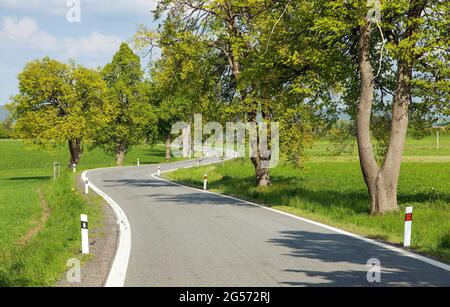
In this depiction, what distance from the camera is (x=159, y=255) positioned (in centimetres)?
815

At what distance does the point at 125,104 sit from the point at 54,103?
517 inches

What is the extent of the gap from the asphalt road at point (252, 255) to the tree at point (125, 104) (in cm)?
3888

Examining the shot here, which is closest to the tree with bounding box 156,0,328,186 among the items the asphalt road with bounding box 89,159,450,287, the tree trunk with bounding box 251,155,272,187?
the tree trunk with bounding box 251,155,272,187

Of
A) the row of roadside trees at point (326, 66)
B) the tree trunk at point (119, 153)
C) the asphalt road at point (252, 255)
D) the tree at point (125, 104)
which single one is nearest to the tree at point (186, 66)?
the row of roadside trees at point (326, 66)

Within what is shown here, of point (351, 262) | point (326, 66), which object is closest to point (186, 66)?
point (326, 66)

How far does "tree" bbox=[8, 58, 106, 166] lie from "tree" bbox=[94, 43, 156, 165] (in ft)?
32.9

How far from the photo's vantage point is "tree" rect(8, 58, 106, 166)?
3759cm

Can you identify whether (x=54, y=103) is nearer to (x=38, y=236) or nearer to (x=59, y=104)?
(x=59, y=104)

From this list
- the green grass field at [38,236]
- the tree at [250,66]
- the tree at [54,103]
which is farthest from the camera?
the tree at [54,103]

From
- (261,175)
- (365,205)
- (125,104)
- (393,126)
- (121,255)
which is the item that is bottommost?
(121,255)

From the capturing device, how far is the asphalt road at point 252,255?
255 inches

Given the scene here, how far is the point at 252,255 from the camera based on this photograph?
8078mm

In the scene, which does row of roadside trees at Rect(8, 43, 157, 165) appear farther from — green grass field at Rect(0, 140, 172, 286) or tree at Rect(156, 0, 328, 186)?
tree at Rect(156, 0, 328, 186)

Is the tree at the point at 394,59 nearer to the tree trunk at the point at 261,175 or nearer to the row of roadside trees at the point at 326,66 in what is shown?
the row of roadside trees at the point at 326,66
